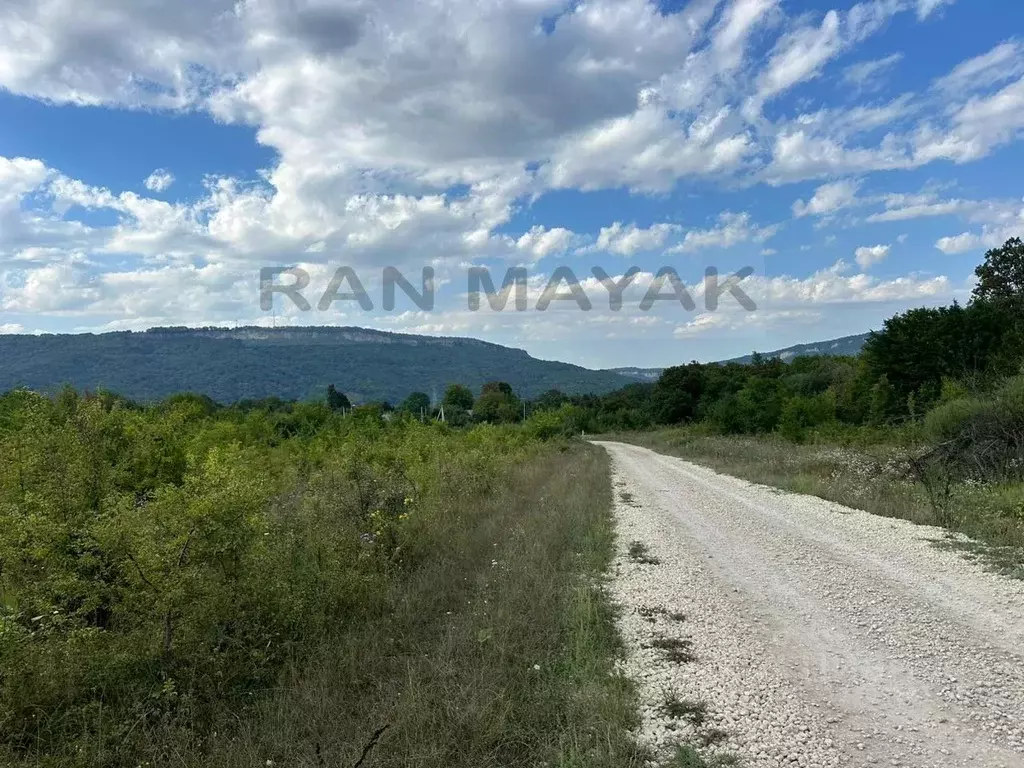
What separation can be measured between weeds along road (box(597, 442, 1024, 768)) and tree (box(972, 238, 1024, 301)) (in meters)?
45.8

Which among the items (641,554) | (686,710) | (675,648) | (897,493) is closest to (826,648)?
(675,648)

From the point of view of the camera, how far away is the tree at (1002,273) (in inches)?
1742

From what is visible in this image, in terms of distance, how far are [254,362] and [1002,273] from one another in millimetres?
115289

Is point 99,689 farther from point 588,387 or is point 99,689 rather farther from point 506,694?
point 588,387

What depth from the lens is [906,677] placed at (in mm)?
4785

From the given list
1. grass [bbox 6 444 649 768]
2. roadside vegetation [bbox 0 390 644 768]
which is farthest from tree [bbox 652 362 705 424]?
roadside vegetation [bbox 0 390 644 768]

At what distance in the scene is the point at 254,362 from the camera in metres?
122

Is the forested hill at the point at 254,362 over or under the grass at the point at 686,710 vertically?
over

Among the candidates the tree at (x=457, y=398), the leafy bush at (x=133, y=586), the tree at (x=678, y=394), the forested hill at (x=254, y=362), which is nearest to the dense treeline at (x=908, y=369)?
the tree at (x=678, y=394)

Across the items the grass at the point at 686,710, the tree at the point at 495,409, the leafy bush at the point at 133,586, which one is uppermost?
the leafy bush at the point at 133,586

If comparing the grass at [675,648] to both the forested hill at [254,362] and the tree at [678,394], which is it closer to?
the tree at [678,394]

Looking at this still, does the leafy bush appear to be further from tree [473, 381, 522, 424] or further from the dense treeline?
tree [473, 381, 522, 424]

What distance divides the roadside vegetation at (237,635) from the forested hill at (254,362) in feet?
263

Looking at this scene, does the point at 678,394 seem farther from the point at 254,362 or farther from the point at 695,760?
the point at 254,362
